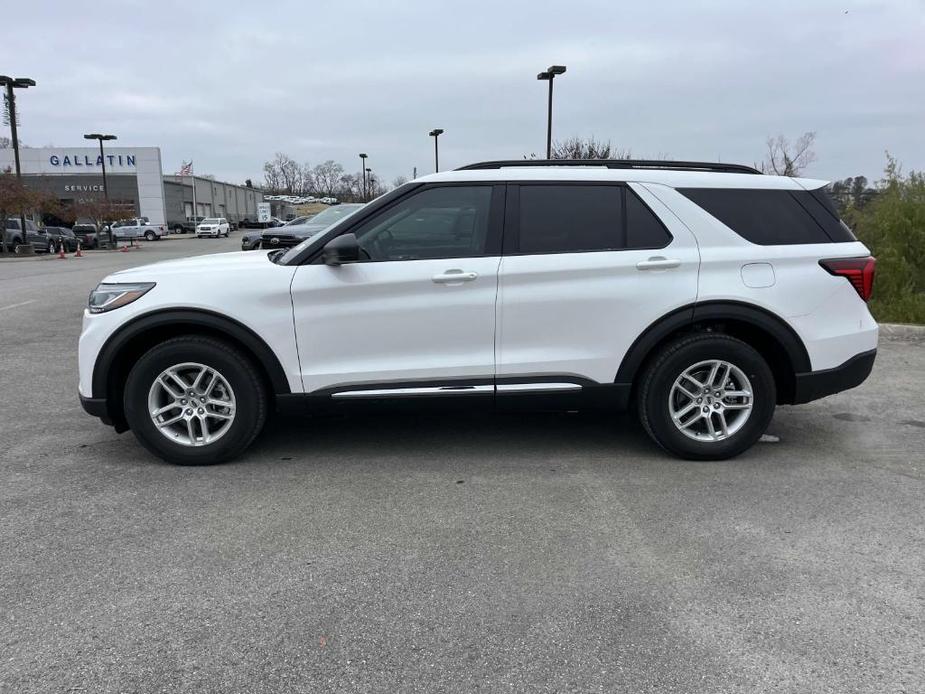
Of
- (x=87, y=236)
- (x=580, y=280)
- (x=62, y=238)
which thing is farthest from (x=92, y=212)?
(x=580, y=280)

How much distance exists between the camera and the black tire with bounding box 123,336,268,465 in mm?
4289

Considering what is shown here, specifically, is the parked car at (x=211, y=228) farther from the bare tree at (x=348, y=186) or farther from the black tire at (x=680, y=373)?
the black tire at (x=680, y=373)

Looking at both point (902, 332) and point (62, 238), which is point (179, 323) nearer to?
point (902, 332)

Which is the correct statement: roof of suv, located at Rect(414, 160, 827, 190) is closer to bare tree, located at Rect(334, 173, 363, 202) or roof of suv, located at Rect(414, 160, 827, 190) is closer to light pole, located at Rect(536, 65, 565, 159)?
light pole, located at Rect(536, 65, 565, 159)

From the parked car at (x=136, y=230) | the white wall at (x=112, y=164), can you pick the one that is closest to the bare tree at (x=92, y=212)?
the parked car at (x=136, y=230)

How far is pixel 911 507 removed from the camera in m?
3.87

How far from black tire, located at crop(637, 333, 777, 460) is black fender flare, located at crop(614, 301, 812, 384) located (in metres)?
0.11

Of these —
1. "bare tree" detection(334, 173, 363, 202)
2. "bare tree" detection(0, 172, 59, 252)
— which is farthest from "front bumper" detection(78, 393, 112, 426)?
"bare tree" detection(334, 173, 363, 202)

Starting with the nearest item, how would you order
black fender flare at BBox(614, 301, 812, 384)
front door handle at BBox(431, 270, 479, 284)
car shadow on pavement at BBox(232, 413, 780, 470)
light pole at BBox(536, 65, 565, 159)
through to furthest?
front door handle at BBox(431, 270, 479, 284) < black fender flare at BBox(614, 301, 812, 384) < car shadow on pavement at BBox(232, 413, 780, 470) < light pole at BBox(536, 65, 565, 159)

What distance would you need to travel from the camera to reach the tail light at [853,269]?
443 centimetres

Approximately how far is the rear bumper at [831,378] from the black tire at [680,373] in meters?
0.18

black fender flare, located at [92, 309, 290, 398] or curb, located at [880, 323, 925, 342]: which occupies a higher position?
black fender flare, located at [92, 309, 290, 398]

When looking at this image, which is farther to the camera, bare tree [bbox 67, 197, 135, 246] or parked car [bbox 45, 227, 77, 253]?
bare tree [bbox 67, 197, 135, 246]

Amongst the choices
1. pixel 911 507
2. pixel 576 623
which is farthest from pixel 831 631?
pixel 911 507
